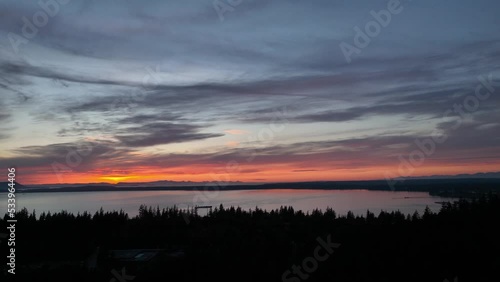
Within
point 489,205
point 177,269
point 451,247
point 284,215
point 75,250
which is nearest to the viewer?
point 451,247

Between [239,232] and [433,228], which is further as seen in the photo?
[239,232]

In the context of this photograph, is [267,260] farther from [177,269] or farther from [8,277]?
[8,277]

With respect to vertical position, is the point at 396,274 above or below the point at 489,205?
below

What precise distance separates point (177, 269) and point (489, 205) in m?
10.7

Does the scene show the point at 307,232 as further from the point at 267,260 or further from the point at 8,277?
the point at 8,277

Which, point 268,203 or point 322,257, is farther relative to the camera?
point 268,203

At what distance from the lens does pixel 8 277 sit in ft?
47.2

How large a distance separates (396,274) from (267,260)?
4809mm

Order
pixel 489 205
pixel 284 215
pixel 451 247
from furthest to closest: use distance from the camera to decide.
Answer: pixel 284 215, pixel 489 205, pixel 451 247

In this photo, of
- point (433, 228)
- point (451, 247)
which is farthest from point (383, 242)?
point (451, 247)

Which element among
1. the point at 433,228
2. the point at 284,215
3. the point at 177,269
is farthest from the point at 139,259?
the point at 284,215

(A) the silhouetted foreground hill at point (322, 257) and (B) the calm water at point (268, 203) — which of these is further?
(B) the calm water at point (268, 203)

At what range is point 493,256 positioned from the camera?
39.4ft

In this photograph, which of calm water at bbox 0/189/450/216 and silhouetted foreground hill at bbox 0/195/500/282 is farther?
calm water at bbox 0/189/450/216
